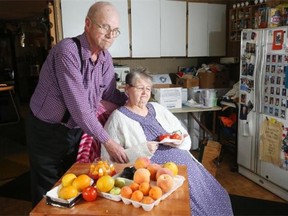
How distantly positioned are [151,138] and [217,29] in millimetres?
2512

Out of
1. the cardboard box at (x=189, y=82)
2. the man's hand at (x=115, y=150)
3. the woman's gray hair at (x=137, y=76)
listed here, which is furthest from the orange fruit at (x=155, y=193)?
the cardboard box at (x=189, y=82)

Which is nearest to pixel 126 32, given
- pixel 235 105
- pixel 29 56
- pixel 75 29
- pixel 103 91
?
pixel 75 29

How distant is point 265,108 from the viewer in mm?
2773

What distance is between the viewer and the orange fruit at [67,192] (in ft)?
3.45

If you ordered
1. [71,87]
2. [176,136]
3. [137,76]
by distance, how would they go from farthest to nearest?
[137,76] < [176,136] < [71,87]

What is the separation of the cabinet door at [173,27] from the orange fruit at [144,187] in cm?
278

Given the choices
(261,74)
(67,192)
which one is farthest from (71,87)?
(261,74)

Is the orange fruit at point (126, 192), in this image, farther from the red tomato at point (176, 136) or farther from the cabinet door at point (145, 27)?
the cabinet door at point (145, 27)

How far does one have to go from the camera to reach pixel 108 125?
1.90 metres

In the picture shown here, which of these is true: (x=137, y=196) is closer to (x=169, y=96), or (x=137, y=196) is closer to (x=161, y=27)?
(x=169, y=96)

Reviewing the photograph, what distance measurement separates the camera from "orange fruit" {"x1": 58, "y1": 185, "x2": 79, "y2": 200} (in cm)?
105

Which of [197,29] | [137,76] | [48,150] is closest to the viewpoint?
[48,150]

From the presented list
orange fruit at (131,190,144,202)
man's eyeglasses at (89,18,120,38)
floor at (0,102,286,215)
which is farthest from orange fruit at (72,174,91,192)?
floor at (0,102,286,215)

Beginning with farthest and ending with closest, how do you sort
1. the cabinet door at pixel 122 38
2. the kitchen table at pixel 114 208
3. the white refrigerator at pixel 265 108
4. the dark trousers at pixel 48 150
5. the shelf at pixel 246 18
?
the cabinet door at pixel 122 38 → the shelf at pixel 246 18 → the white refrigerator at pixel 265 108 → the dark trousers at pixel 48 150 → the kitchen table at pixel 114 208
